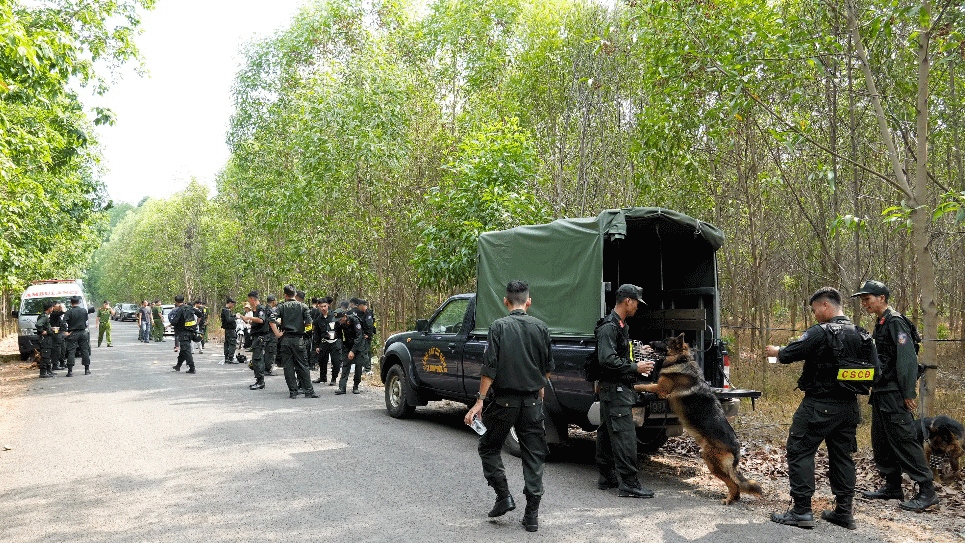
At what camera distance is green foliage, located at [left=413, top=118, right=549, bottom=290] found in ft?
47.9

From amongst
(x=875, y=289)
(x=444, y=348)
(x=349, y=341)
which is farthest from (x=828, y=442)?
(x=349, y=341)

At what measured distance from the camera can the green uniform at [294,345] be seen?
42.5 ft

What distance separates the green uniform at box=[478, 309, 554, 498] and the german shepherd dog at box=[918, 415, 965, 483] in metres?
3.54

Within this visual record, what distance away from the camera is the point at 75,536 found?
5.32 meters

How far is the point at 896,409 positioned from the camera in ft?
20.5

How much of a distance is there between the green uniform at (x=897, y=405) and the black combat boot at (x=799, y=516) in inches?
45.4

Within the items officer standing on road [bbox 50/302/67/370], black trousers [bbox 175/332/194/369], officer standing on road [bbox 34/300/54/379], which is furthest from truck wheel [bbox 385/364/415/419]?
officer standing on road [bbox 34/300/54/379]

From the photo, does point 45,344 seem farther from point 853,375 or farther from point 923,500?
point 923,500

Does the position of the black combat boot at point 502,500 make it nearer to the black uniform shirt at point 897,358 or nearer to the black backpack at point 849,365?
the black backpack at point 849,365

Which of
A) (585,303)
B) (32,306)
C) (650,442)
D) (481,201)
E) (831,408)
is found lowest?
(650,442)

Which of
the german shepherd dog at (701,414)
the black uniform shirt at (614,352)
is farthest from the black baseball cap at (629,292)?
the german shepherd dog at (701,414)

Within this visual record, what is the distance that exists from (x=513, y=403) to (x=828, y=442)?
8.11ft

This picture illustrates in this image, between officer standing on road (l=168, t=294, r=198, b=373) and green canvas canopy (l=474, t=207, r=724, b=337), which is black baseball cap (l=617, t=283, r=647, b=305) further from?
officer standing on road (l=168, t=294, r=198, b=373)

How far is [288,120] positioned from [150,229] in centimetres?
4922
